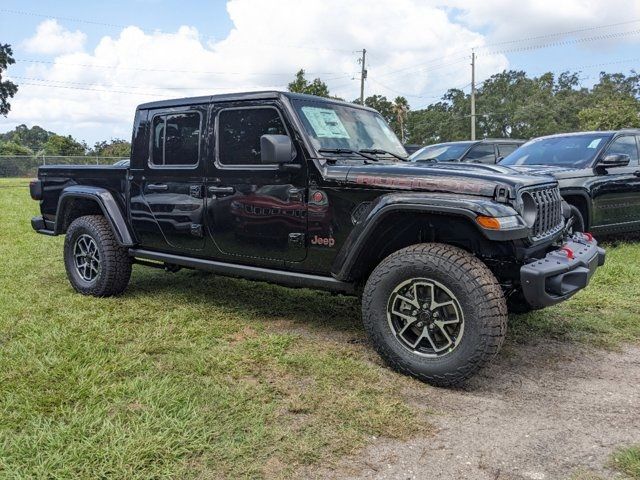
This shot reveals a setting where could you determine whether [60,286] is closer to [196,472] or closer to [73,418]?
[73,418]

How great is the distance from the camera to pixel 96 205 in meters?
5.43

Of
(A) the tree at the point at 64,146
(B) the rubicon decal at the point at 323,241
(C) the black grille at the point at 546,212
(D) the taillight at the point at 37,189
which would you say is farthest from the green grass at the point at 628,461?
(A) the tree at the point at 64,146

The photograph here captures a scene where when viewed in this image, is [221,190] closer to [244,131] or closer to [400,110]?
[244,131]

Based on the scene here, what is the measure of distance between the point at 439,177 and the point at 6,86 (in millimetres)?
52069

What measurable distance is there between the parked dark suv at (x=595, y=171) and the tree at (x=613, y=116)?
132ft

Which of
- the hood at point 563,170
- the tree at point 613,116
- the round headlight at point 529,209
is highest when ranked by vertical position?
the tree at point 613,116

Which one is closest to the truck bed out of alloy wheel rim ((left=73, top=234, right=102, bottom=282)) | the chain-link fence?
alloy wheel rim ((left=73, top=234, right=102, bottom=282))

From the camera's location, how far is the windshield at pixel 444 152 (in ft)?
32.1

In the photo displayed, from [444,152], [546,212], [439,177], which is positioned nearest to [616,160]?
[546,212]

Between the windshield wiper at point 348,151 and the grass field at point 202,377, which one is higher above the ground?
the windshield wiper at point 348,151

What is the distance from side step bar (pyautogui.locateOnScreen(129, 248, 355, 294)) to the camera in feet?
12.4

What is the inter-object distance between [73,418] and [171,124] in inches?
109

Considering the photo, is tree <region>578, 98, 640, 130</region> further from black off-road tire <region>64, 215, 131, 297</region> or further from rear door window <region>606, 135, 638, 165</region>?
black off-road tire <region>64, 215, 131, 297</region>

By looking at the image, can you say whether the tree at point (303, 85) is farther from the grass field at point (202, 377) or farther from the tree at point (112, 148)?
the grass field at point (202, 377)
